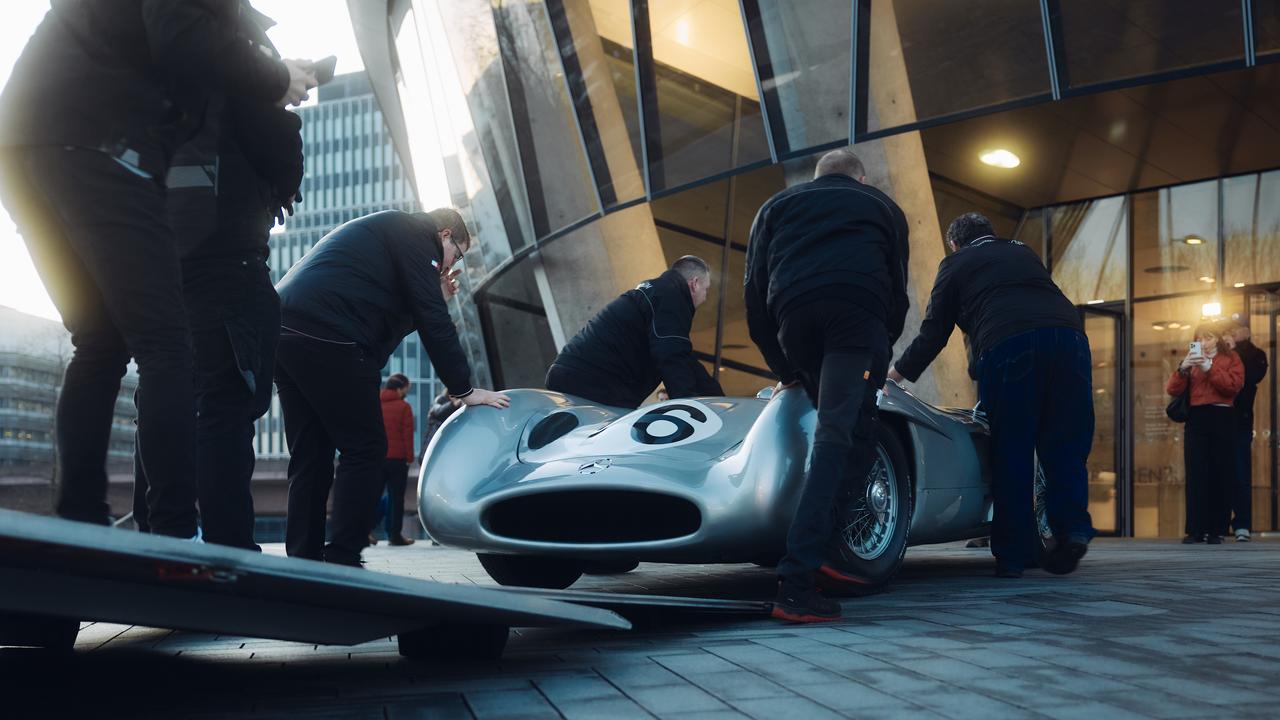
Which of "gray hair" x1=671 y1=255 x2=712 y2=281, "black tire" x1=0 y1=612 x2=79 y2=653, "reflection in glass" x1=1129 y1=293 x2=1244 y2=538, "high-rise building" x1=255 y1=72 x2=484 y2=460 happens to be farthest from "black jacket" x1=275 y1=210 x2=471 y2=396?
"high-rise building" x1=255 y1=72 x2=484 y2=460

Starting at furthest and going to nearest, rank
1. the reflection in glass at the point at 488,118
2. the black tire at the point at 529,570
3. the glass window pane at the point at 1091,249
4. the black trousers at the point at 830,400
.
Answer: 1. the reflection in glass at the point at 488,118
2. the glass window pane at the point at 1091,249
3. the black tire at the point at 529,570
4. the black trousers at the point at 830,400

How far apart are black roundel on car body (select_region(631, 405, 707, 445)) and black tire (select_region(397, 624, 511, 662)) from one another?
1398 millimetres

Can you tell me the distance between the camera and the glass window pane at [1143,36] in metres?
8.55

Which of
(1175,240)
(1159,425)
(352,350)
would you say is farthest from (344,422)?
(1175,240)

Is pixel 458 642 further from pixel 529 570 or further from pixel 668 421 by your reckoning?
pixel 529 570

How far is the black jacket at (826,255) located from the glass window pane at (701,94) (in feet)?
21.5

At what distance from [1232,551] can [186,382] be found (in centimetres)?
704

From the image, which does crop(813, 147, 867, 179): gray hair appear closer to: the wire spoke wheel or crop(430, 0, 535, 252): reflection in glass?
the wire spoke wheel

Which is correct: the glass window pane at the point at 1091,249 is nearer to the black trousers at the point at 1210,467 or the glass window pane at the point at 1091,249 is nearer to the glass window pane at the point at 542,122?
the black trousers at the point at 1210,467

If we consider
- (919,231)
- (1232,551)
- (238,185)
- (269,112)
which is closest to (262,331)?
(238,185)

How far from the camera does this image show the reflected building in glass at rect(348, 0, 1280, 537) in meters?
9.23

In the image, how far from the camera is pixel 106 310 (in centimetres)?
293

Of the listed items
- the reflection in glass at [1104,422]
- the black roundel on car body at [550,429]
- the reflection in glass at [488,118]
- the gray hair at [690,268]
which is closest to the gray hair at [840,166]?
the gray hair at [690,268]

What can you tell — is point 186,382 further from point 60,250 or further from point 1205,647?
point 1205,647
